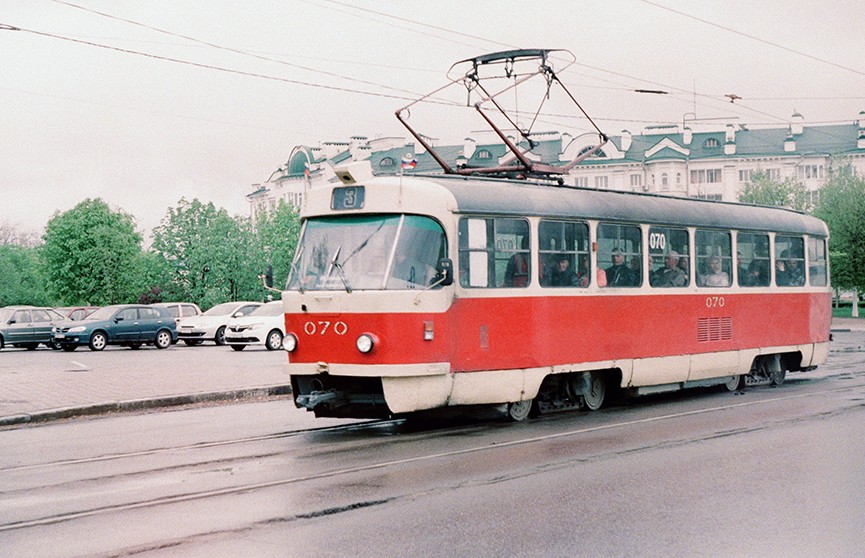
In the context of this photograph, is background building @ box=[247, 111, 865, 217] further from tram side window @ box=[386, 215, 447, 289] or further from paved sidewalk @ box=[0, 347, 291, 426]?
tram side window @ box=[386, 215, 447, 289]

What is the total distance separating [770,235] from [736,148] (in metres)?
97.3

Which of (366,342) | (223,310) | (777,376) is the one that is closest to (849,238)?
(223,310)

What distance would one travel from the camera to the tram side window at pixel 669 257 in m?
16.8

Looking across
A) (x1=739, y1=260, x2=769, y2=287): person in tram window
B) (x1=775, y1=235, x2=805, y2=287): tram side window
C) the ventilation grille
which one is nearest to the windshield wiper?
the ventilation grille

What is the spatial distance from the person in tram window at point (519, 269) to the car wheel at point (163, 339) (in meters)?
28.1

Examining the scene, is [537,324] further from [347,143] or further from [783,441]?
[347,143]

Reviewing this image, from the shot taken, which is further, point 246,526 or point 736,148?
point 736,148

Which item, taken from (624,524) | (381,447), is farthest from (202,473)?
(624,524)

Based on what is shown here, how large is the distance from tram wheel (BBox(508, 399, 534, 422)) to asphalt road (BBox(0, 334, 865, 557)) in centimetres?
28

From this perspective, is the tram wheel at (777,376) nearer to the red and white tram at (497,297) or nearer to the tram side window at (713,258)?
the red and white tram at (497,297)

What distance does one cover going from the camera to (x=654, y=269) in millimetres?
16781

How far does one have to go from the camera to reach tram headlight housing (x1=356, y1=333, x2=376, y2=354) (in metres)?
12.7

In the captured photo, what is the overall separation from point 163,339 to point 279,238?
143 ft

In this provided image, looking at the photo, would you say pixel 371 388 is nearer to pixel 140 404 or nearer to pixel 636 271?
pixel 636 271
